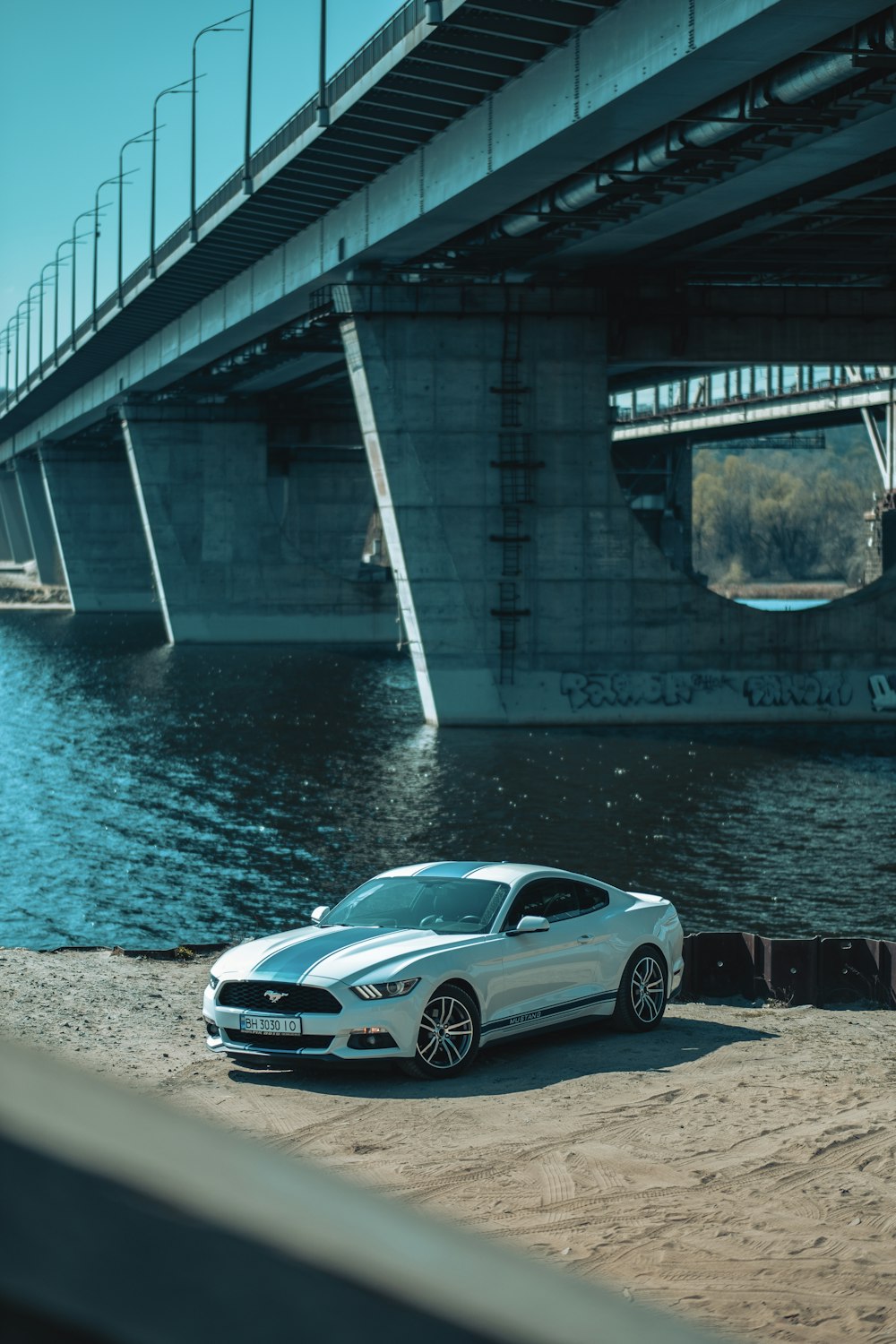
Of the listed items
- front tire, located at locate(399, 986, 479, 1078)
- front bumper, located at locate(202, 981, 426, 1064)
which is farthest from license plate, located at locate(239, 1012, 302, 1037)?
front tire, located at locate(399, 986, 479, 1078)

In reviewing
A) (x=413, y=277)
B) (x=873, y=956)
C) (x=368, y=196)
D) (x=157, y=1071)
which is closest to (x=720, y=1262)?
(x=157, y=1071)

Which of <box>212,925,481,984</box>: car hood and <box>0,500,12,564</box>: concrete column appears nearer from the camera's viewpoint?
<box>212,925,481,984</box>: car hood

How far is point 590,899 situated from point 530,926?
115 cm

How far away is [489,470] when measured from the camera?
43719 millimetres

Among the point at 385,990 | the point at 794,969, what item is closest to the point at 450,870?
the point at 385,990

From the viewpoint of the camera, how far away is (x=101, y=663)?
7144cm

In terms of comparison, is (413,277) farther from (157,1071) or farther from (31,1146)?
(31,1146)

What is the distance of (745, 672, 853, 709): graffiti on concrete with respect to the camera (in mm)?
46188

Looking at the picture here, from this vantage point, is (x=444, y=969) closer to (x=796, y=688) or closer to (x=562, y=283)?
(x=562, y=283)

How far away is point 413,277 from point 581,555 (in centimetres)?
886

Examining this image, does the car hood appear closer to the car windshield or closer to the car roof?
the car windshield

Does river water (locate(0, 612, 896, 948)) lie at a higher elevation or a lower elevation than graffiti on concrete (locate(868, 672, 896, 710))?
lower

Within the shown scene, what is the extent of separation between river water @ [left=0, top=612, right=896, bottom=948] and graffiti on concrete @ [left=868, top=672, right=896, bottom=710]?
3.48 feet

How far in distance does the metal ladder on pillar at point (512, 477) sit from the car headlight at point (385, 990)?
108ft
